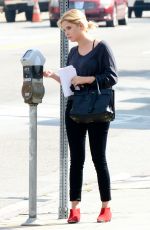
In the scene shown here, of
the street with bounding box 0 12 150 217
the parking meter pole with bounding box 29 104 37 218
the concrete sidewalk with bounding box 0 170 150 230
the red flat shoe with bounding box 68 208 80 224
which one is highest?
the parking meter pole with bounding box 29 104 37 218

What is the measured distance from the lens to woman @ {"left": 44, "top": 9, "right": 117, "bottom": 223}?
805cm

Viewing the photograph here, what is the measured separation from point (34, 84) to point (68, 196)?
51.9 inches

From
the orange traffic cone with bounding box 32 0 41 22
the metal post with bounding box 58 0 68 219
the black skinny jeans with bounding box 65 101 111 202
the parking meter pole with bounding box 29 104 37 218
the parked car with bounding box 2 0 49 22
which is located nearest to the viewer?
the black skinny jeans with bounding box 65 101 111 202

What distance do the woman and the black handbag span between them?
6cm

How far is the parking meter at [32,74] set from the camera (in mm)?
8273

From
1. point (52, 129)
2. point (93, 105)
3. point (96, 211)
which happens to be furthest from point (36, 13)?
point (93, 105)

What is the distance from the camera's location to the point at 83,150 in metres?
8.26

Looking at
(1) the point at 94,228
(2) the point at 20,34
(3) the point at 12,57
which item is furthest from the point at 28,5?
(1) the point at 94,228

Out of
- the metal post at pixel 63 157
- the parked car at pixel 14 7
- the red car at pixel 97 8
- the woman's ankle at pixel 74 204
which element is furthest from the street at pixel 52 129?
the parked car at pixel 14 7

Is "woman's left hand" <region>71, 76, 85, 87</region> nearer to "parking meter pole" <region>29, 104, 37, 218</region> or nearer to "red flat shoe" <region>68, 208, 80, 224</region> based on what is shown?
"parking meter pole" <region>29, 104, 37, 218</region>

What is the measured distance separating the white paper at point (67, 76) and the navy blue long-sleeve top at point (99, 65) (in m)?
0.05

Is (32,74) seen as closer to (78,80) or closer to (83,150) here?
(78,80)

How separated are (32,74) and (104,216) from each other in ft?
4.03

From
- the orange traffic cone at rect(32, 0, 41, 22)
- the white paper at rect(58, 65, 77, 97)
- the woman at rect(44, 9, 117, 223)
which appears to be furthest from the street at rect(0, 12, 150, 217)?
the orange traffic cone at rect(32, 0, 41, 22)
